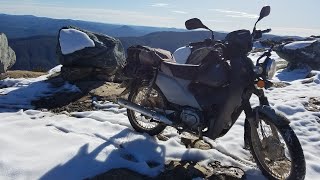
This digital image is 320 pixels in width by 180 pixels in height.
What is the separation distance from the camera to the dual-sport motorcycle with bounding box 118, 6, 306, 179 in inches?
205

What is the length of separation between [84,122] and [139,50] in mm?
1890

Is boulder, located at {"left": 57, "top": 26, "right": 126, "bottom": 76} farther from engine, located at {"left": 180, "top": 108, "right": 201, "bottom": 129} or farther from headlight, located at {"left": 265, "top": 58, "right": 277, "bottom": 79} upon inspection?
headlight, located at {"left": 265, "top": 58, "right": 277, "bottom": 79}

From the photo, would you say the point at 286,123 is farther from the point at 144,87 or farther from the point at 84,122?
the point at 84,122

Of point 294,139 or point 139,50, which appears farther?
point 139,50

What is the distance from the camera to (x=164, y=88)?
6.39 m

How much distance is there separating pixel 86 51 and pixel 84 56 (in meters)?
0.16

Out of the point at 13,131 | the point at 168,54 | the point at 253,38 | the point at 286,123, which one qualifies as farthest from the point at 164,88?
the point at 13,131

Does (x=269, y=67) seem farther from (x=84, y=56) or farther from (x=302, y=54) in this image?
(x=302, y=54)

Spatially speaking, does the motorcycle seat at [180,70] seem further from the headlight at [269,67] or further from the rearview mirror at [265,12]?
the rearview mirror at [265,12]

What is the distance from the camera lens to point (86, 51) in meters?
11.2

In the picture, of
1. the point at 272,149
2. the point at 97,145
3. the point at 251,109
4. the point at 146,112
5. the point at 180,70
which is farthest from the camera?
the point at 146,112

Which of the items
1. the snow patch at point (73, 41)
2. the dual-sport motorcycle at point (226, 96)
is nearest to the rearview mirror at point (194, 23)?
the dual-sport motorcycle at point (226, 96)

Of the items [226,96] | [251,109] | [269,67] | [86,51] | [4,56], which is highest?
[269,67]

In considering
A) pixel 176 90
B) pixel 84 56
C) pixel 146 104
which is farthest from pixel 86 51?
pixel 176 90
